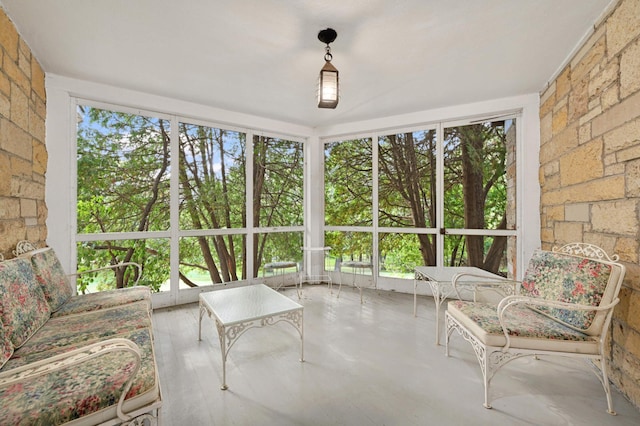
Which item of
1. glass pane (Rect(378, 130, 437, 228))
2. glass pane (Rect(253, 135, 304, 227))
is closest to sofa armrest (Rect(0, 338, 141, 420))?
glass pane (Rect(253, 135, 304, 227))

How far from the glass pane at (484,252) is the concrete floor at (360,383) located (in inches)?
52.2

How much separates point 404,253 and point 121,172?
364cm

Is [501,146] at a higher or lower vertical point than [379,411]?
higher

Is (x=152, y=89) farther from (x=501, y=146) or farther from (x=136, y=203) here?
(x=501, y=146)

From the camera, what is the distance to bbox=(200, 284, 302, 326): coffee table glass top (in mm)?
1926

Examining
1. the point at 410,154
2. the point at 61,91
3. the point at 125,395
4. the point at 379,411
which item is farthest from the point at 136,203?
the point at 410,154

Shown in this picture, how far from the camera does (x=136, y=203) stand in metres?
3.18

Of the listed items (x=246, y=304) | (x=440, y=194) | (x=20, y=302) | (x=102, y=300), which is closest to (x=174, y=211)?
(x=102, y=300)

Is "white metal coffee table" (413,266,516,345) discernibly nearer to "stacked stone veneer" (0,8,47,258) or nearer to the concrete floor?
the concrete floor

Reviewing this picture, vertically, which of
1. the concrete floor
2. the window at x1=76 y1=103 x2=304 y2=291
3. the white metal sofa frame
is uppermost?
the window at x1=76 y1=103 x2=304 y2=291

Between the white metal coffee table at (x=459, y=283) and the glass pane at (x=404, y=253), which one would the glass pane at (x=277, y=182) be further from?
the white metal coffee table at (x=459, y=283)

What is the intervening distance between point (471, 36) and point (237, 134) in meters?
2.90

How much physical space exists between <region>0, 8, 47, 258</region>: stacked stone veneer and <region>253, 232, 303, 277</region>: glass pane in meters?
2.24

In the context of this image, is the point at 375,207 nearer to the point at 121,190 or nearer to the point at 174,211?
the point at 174,211
